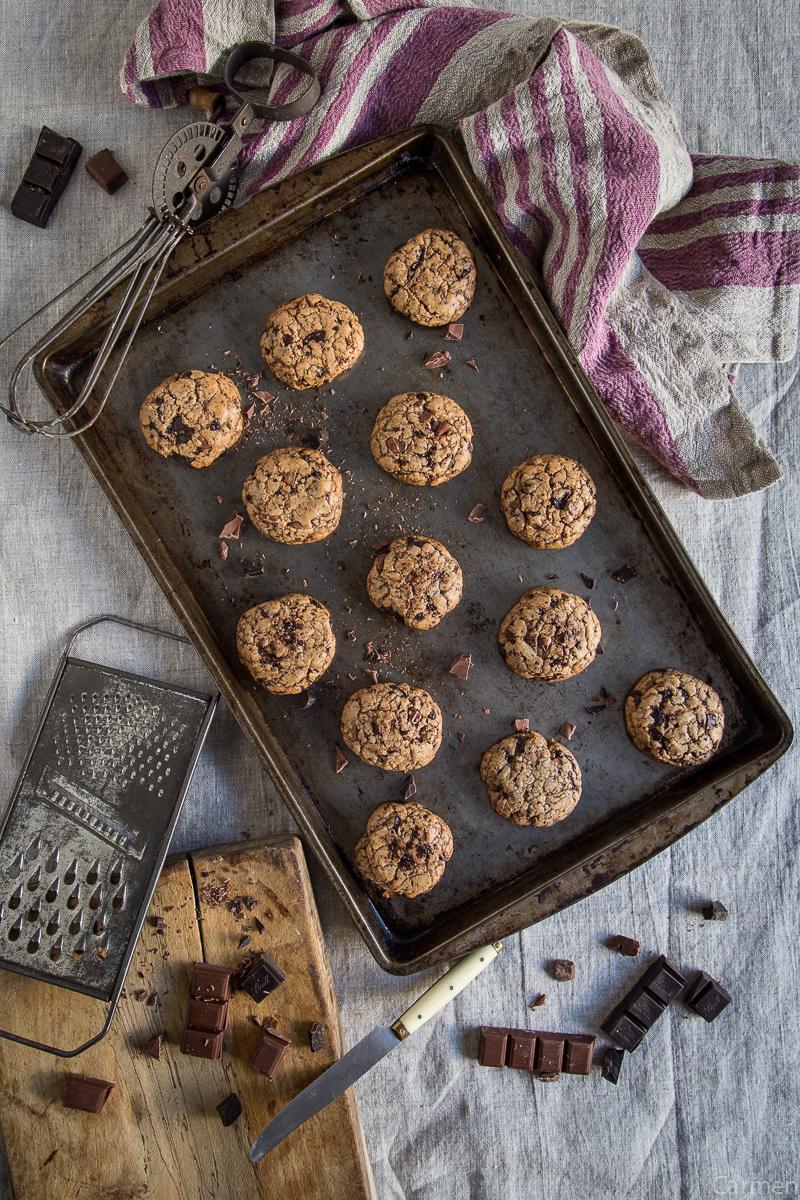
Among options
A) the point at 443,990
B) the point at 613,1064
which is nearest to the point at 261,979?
the point at 443,990

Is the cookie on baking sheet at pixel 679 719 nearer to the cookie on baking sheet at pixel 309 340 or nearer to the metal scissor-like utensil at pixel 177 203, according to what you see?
the cookie on baking sheet at pixel 309 340

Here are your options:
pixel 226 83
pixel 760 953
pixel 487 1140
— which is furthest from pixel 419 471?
pixel 487 1140

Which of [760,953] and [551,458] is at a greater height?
[551,458]

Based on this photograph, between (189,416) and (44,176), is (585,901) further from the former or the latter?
(44,176)

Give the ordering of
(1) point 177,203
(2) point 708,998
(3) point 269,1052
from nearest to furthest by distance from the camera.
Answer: (1) point 177,203, (3) point 269,1052, (2) point 708,998

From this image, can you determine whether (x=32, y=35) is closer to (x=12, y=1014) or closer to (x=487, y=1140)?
(x=12, y=1014)

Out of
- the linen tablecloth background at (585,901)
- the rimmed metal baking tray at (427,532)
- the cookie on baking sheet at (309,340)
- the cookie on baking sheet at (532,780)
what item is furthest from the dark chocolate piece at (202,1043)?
the cookie on baking sheet at (309,340)

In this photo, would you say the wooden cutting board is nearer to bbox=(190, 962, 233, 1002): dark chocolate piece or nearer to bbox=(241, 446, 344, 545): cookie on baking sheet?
bbox=(190, 962, 233, 1002): dark chocolate piece
